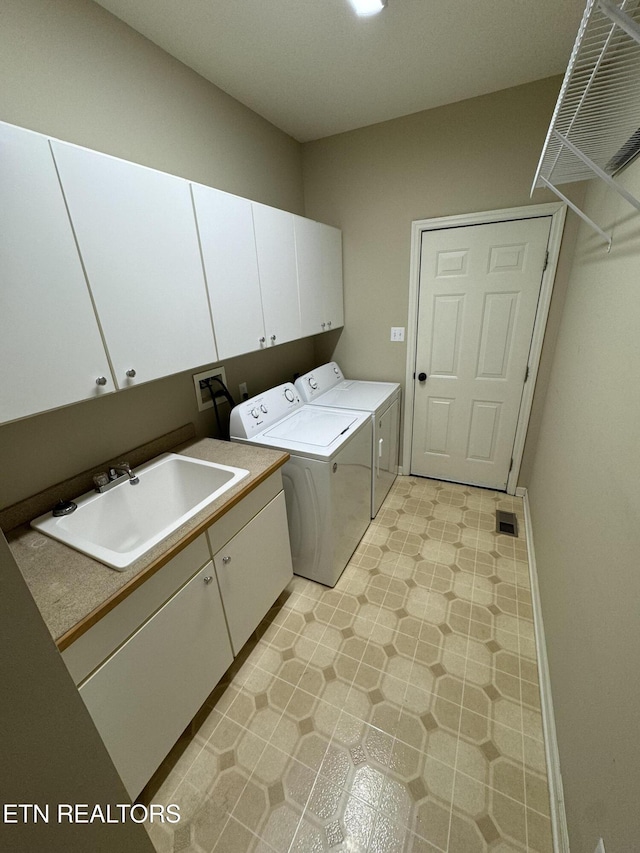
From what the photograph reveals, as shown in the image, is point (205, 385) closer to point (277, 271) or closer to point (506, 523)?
point (277, 271)

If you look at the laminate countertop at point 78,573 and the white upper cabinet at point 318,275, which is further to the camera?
the white upper cabinet at point 318,275

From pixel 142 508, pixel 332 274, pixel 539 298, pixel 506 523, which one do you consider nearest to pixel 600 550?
pixel 506 523

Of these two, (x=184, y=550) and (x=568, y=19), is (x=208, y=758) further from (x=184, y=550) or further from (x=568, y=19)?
(x=568, y=19)

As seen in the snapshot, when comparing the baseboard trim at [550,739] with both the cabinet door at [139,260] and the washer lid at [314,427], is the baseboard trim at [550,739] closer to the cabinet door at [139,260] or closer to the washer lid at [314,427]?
the washer lid at [314,427]

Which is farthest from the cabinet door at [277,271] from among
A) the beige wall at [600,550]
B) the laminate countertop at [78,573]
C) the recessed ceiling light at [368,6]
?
the beige wall at [600,550]

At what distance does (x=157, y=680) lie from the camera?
3.57 ft

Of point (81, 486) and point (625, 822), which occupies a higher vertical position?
point (81, 486)

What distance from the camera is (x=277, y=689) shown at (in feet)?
4.85

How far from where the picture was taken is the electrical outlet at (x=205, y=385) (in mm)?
1861

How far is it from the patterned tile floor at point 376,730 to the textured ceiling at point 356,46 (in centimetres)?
263

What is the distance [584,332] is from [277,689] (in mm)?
2101

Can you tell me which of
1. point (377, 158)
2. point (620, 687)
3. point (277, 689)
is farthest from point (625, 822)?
point (377, 158)

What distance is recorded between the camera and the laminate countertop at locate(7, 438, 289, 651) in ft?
2.77

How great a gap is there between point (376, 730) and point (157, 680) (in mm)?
863
